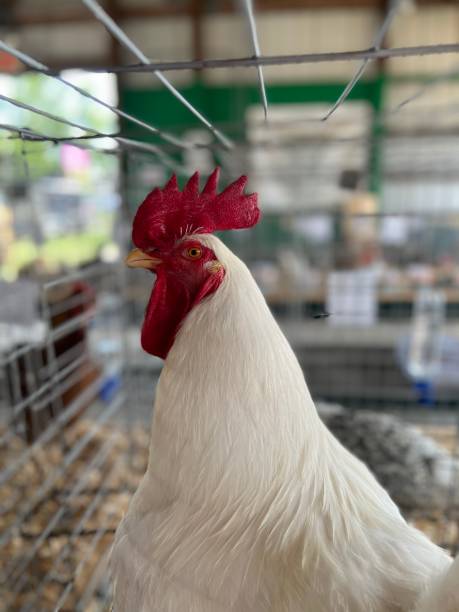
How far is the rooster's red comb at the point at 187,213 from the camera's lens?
0.97 metres

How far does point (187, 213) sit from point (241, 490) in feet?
1.96

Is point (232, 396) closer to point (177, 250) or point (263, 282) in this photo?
point (177, 250)

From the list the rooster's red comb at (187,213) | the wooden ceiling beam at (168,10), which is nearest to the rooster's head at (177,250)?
the rooster's red comb at (187,213)

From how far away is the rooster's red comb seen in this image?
0.97 metres

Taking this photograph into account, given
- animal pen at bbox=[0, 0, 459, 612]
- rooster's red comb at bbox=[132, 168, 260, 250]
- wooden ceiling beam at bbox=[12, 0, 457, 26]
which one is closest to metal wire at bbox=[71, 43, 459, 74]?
animal pen at bbox=[0, 0, 459, 612]

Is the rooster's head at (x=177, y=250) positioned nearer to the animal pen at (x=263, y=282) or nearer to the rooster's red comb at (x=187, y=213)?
the rooster's red comb at (x=187, y=213)

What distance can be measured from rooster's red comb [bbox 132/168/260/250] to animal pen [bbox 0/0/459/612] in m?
0.18

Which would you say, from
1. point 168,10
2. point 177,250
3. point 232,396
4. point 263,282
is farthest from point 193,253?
point 168,10

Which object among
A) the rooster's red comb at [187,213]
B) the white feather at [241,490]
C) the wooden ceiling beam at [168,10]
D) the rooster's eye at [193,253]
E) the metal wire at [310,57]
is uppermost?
the wooden ceiling beam at [168,10]

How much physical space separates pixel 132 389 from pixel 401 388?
2.53 meters

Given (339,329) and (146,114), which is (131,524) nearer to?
(339,329)

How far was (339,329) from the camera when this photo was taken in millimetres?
4125

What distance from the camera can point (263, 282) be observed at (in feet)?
13.8

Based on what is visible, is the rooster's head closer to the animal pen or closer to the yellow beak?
the yellow beak
